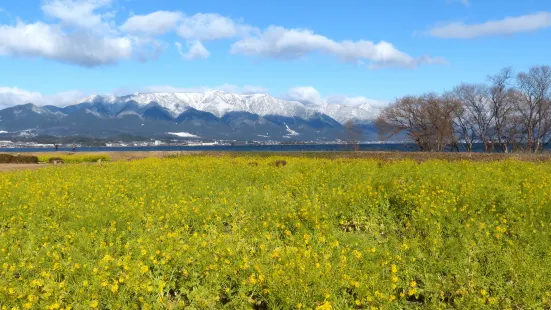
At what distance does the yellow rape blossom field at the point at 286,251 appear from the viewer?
568 centimetres

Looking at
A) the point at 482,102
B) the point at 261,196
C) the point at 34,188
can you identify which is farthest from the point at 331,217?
the point at 482,102

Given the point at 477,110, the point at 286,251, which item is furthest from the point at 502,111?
the point at 286,251

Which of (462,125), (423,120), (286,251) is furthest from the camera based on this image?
(462,125)

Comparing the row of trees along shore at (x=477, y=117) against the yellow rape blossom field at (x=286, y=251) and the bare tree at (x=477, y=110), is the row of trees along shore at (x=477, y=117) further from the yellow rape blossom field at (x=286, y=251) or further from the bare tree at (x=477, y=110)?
the yellow rape blossom field at (x=286, y=251)

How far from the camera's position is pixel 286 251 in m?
6.82

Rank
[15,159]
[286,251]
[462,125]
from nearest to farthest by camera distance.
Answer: [286,251], [15,159], [462,125]

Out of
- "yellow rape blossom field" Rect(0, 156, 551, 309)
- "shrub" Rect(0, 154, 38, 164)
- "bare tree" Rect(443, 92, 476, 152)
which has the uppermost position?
"bare tree" Rect(443, 92, 476, 152)

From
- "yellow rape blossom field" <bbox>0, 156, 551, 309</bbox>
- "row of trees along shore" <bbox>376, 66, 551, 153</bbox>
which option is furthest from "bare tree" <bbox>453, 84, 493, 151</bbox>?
"yellow rape blossom field" <bbox>0, 156, 551, 309</bbox>

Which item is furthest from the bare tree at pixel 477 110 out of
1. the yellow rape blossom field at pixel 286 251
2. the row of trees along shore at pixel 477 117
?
the yellow rape blossom field at pixel 286 251

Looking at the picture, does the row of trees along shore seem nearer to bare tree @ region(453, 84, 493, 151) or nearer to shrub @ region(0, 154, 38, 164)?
bare tree @ region(453, 84, 493, 151)

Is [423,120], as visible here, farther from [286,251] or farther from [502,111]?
[286,251]

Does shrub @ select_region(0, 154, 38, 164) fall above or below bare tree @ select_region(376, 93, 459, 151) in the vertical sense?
below

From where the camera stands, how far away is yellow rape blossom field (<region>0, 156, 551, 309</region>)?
18.6ft

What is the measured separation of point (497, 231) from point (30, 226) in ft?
35.6
